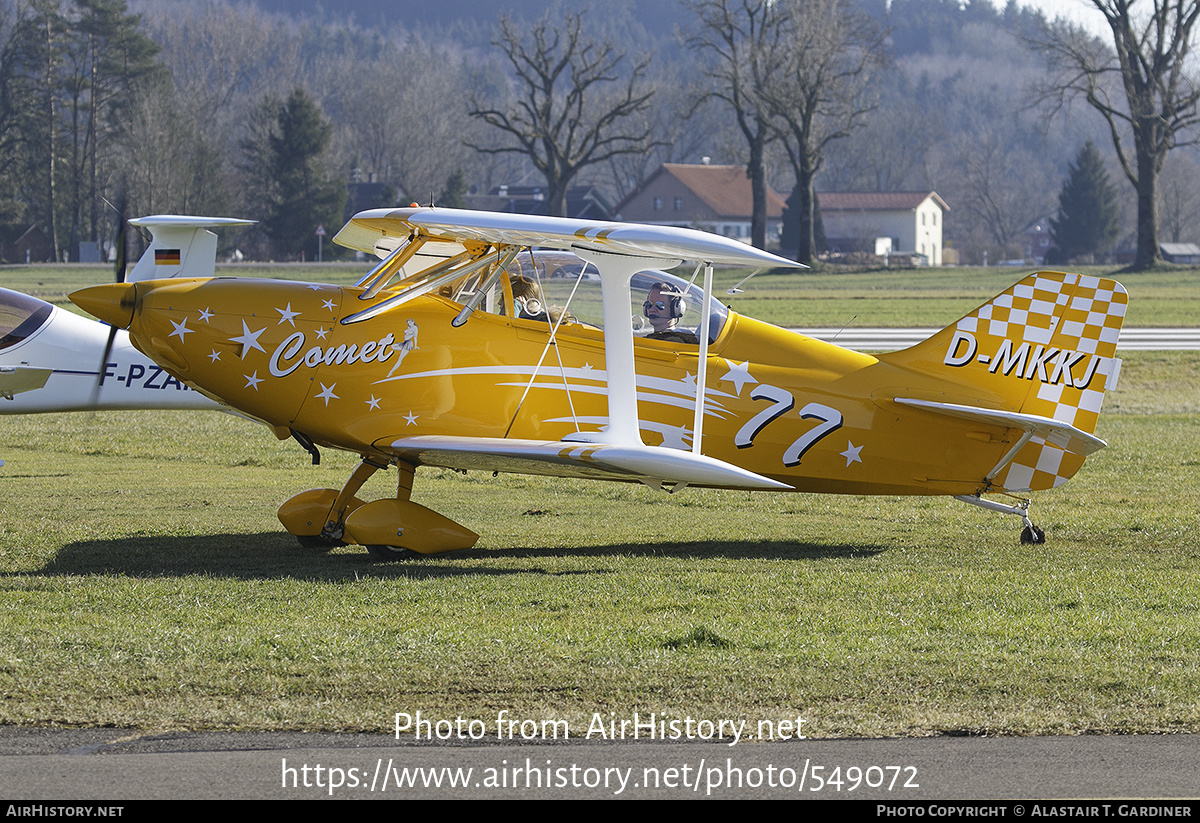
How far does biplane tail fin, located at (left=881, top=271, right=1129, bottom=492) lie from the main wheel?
410cm

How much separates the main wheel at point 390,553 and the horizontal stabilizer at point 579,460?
0.74 m

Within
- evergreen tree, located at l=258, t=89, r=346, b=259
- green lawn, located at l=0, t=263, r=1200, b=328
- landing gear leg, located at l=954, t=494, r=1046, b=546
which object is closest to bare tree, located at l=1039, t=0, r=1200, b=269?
green lawn, located at l=0, t=263, r=1200, b=328

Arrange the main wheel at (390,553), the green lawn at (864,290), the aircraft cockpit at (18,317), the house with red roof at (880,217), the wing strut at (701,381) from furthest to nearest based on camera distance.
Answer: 1. the house with red roof at (880,217)
2. the green lawn at (864,290)
3. the aircraft cockpit at (18,317)
4. the main wheel at (390,553)
5. the wing strut at (701,381)

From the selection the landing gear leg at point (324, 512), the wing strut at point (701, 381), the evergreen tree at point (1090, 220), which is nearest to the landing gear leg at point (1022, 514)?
the wing strut at point (701, 381)

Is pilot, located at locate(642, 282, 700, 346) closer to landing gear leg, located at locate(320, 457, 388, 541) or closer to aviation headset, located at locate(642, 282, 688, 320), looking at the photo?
aviation headset, located at locate(642, 282, 688, 320)

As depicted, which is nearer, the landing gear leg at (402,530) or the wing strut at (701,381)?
the wing strut at (701,381)

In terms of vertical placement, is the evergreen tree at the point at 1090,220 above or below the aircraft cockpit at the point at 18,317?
above

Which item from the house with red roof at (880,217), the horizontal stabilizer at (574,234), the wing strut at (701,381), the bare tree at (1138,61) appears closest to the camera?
the horizontal stabilizer at (574,234)

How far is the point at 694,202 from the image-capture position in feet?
388

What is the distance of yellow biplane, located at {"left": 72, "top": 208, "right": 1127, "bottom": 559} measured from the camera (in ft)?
29.5

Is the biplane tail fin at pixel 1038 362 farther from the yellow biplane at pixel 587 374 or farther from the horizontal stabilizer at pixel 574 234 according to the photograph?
the horizontal stabilizer at pixel 574 234

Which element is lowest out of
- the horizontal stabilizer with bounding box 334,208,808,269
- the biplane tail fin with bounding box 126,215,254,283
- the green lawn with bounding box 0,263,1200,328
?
the green lawn with bounding box 0,263,1200,328

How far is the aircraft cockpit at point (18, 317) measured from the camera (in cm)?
1391

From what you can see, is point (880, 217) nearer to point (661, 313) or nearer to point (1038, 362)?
point (1038, 362)
